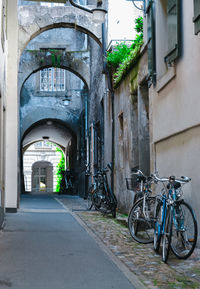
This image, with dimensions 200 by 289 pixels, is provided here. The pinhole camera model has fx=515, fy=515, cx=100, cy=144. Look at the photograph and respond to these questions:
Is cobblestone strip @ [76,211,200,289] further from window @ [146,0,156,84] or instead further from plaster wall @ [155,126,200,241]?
window @ [146,0,156,84]

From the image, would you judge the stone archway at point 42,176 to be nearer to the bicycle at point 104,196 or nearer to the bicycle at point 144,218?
the bicycle at point 104,196

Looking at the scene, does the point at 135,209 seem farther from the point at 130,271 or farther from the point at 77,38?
the point at 77,38

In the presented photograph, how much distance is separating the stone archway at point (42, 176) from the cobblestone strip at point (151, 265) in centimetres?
4216

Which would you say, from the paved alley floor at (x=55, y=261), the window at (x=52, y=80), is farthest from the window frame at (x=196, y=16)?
the window at (x=52, y=80)

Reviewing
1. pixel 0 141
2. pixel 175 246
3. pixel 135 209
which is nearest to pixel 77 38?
pixel 0 141

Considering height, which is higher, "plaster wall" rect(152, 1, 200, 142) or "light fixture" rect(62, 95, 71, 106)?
"light fixture" rect(62, 95, 71, 106)

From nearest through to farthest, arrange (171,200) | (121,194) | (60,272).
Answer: (60,272) → (171,200) → (121,194)

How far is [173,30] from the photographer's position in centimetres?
754

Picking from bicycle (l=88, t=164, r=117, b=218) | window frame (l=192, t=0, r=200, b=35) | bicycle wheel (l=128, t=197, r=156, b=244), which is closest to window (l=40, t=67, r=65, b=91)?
bicycle (l=88, t=164, r=117, b=218)

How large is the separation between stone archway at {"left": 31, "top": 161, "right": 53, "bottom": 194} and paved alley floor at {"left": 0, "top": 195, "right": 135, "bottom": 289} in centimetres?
4167

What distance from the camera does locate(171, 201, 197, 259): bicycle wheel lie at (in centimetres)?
555

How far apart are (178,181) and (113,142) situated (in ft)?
27.7

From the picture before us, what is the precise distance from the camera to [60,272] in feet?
16.1

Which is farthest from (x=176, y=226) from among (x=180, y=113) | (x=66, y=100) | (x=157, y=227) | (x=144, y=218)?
(x=66, y=100)
